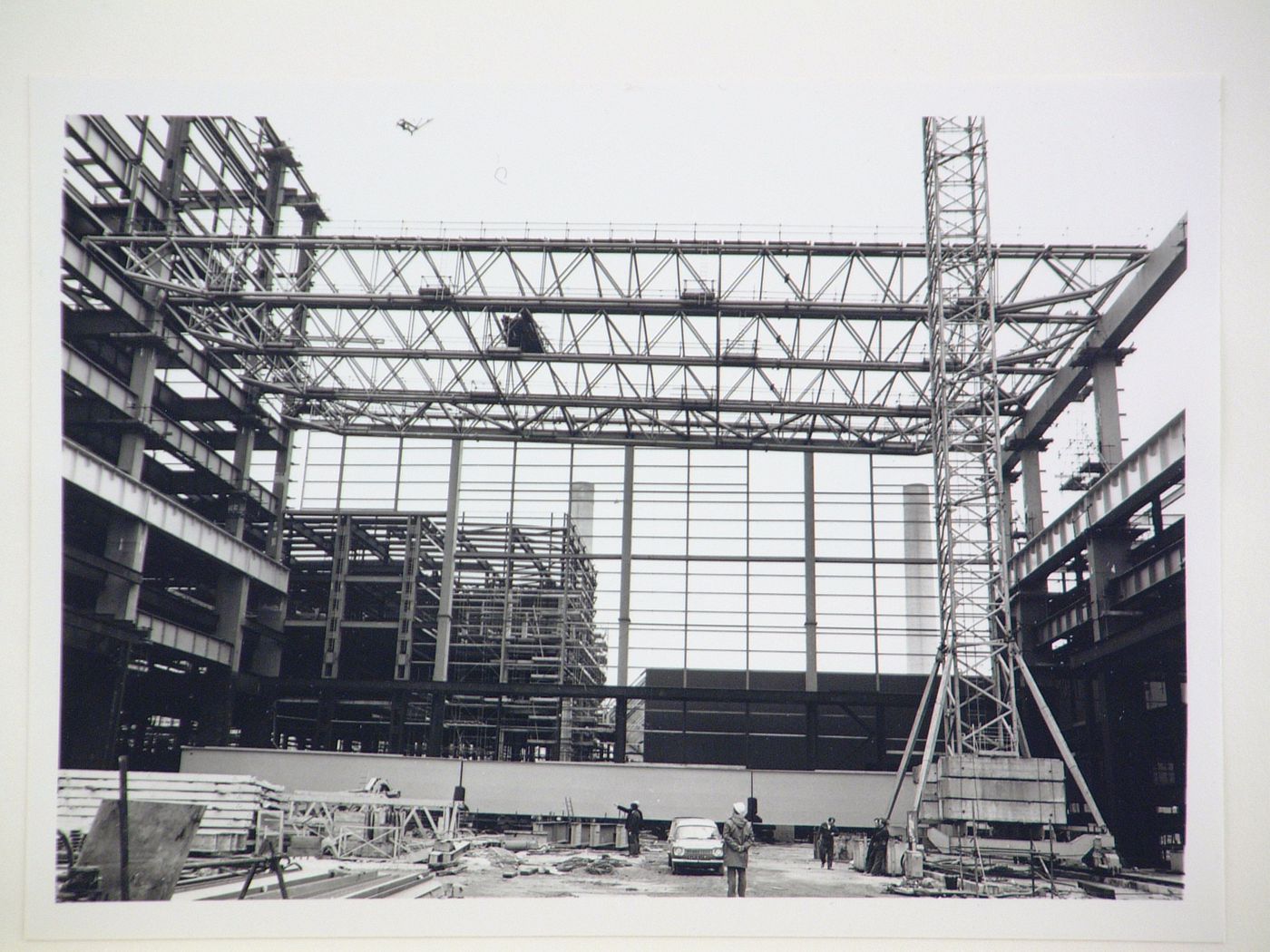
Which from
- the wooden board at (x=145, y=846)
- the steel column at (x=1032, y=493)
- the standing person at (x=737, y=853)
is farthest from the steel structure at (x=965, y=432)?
the wooden board at (x=145, y=846)

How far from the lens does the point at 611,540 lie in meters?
37.1

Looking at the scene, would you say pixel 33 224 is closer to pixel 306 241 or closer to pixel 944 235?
pixel 306 241

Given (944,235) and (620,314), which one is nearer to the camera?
(944,235)

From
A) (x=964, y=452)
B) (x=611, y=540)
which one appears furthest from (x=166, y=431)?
(x=964, y=452)

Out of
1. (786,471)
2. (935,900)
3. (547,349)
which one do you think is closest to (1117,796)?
(786,471)

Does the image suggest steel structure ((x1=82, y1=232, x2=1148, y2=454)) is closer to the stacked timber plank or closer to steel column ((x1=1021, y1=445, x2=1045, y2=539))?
steel column ((x1=1021, y1=445, x2=1045, y2=539))

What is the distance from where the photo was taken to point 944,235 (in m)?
25.1

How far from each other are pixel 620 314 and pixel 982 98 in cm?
1508

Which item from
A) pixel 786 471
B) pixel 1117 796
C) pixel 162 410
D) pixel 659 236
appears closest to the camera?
pixel 659 236

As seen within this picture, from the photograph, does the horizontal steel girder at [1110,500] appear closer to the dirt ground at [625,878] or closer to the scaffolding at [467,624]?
the dirt ground at [625,878]

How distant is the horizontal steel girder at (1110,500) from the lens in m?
19.8

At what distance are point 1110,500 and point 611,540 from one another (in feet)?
57.2

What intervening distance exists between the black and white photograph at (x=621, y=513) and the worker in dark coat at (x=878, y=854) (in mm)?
322

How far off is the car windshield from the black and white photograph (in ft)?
0.28
